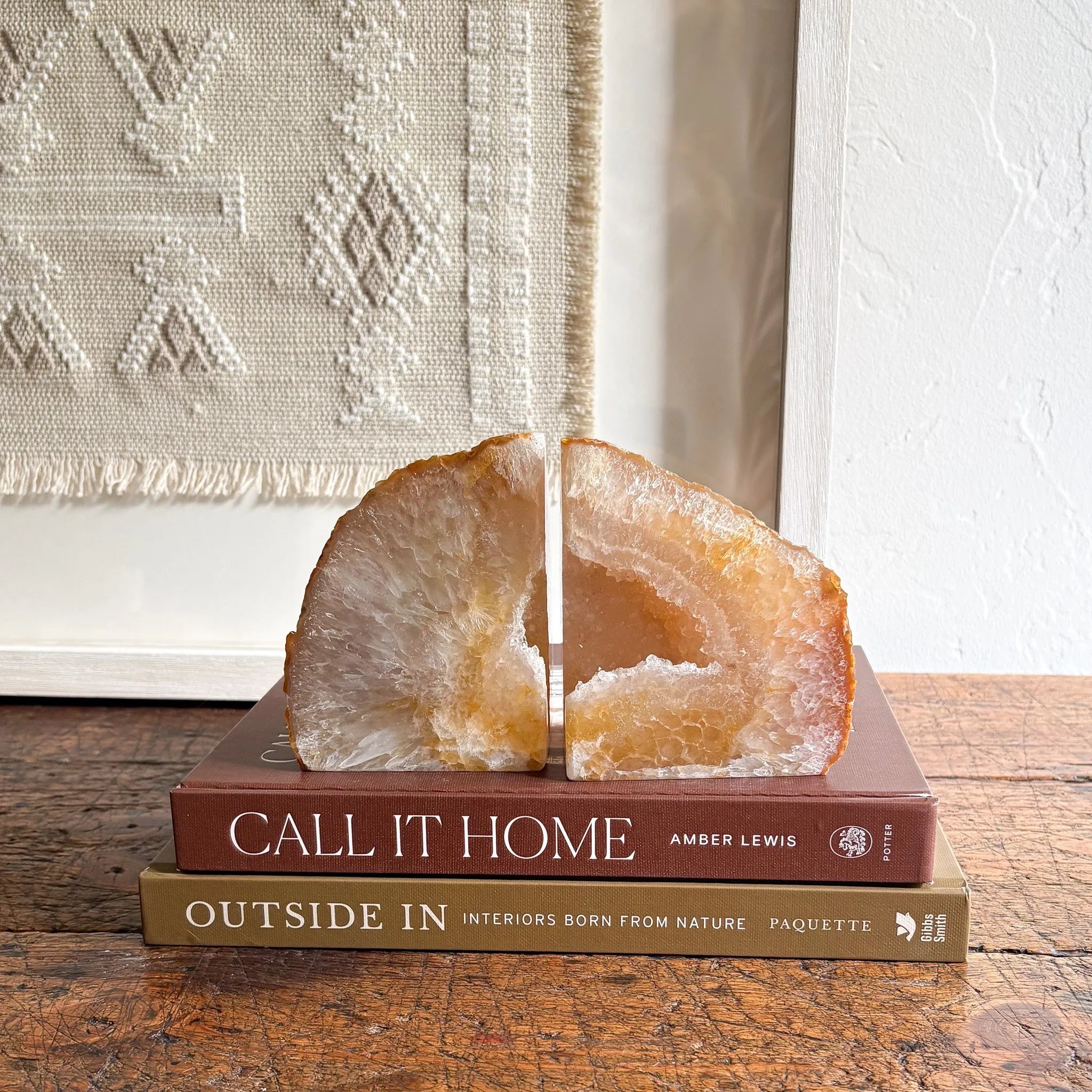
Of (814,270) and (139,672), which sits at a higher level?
(814,270)

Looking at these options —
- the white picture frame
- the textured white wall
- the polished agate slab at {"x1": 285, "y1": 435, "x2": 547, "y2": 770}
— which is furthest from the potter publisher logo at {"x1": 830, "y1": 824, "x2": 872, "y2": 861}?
the textured white wall

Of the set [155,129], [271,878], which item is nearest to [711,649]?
[271,878]

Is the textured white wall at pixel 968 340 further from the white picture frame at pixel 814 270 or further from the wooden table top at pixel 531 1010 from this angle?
the wooden table top at pixel 531 1010

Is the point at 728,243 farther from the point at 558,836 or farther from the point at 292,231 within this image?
the point at 558,836

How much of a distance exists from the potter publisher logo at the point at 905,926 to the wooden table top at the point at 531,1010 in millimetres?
14

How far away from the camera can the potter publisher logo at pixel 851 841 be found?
40 cm

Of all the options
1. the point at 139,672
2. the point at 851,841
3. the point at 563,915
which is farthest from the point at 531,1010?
the point at 139,672

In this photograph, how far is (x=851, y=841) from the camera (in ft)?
1.32

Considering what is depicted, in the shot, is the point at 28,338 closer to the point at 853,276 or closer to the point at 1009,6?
the point at 853,276

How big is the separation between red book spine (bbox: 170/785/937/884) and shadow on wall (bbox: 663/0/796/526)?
418mm

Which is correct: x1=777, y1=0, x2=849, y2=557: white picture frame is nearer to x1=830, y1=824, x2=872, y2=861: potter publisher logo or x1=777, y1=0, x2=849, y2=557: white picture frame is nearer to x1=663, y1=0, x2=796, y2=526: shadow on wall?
x1=663, y1=0, x2=796, y2=526: shadow on wall

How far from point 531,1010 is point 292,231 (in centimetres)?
61

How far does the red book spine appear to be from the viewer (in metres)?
0.40

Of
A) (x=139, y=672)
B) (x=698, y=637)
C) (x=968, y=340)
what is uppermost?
(x=968, y=340)
